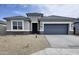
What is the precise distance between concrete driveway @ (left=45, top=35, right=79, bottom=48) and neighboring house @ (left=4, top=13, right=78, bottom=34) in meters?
0.20

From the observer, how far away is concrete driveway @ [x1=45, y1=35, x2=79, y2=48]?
6171mm

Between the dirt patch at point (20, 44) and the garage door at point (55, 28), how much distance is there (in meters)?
0.43

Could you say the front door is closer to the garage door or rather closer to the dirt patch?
the dirt patch

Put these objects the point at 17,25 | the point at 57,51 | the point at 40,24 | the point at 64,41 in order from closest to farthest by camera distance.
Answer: the point at 57,51, the point at 64,41, the point at 40,24, the point at 17,25

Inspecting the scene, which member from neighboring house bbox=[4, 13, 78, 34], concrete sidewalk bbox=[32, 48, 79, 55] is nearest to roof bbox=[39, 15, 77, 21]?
neighboring house bbox=[4, 13, 78, 34]

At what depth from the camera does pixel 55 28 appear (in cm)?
639

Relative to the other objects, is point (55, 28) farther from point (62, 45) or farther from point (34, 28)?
point (34, 28)

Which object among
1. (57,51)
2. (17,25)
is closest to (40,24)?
(17,25)

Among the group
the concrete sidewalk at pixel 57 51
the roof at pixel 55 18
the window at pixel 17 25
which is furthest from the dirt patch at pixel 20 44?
the roof at pixel 55 18

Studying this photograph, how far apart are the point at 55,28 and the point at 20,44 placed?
142cm

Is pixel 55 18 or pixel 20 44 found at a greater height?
pixel 55 18

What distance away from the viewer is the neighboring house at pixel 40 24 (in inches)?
245

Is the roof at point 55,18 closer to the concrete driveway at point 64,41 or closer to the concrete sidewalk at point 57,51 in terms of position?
the concrete driveway at point 64,41
